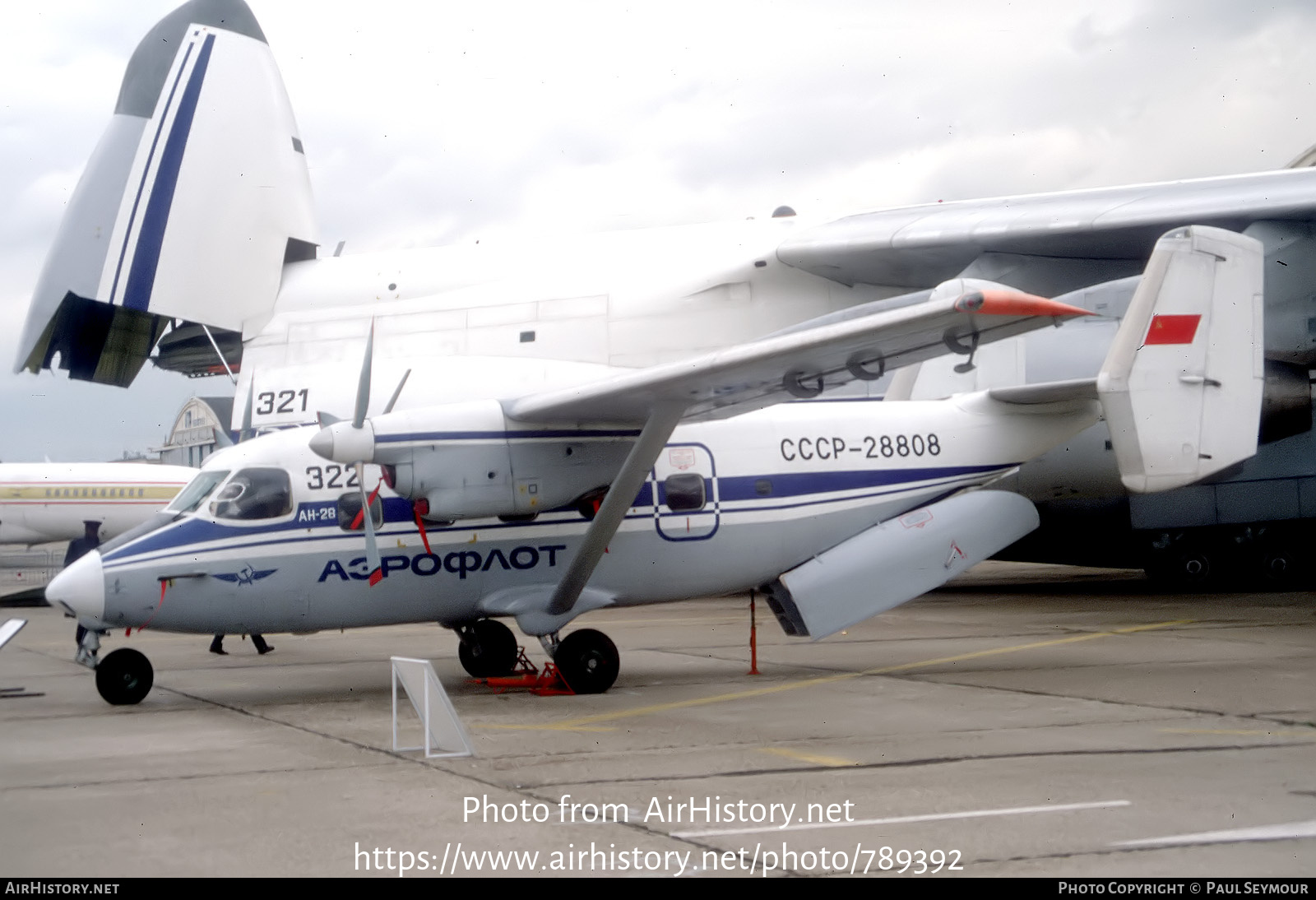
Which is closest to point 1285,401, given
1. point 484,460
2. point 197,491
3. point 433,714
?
point 484,460

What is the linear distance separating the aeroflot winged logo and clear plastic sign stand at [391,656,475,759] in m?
2.78

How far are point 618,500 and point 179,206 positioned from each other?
10215 millimetres

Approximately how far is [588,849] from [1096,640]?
1024cm

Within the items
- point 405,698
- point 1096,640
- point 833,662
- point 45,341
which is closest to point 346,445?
point 405,698

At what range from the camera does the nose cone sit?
991cm

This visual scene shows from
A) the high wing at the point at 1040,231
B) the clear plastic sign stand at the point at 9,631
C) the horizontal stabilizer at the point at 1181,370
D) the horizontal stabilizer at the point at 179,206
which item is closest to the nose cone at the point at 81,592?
the clear plastic sign stand at the point at 9,631

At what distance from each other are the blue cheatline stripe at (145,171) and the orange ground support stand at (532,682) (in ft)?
28.5

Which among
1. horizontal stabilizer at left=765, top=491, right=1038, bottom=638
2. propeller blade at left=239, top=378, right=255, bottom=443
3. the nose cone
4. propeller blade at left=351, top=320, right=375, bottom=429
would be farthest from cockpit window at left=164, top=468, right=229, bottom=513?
horizontal stabilizer at left=765, top=491, right=1038, bottom=638

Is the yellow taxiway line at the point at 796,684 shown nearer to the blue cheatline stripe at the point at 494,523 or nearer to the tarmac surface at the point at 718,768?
the tarmac surface at the point at 718,768

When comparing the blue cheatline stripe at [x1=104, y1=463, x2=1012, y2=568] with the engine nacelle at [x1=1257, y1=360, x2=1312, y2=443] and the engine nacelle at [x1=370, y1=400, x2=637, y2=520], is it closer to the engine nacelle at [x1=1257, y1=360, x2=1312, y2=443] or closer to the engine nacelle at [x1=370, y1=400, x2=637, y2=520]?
the engine nacelle at [x1=370, y1=400, x2=637, y2=520]

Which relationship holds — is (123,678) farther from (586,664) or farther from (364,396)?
(586,664)

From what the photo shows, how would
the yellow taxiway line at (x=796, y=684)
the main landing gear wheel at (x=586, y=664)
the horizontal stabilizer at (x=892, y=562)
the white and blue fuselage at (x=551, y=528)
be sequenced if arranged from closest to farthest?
the yellow taxiway line at (x=796, y=684), the white and blue fuselage at (x=551, y=528), the main landing gear wheel at (x=586, y=664), the horizontal stabilizer at (x=892, y=562)

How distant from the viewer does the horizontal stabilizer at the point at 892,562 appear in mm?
11562

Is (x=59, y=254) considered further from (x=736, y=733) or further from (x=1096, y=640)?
(x=1096, y=640)
